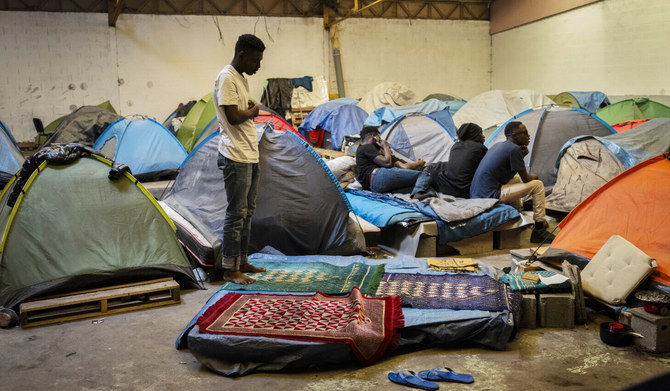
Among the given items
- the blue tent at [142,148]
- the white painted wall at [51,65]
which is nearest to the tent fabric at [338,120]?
the blue tent at [142,148]

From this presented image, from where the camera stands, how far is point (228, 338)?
311cm

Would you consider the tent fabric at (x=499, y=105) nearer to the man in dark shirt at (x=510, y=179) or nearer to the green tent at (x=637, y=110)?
the green tent at (x=637, y=110)

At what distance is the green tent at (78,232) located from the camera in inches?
155

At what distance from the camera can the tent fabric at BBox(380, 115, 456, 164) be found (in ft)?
28.2

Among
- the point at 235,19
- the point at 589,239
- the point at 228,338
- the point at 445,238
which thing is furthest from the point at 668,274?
the point at 235,19

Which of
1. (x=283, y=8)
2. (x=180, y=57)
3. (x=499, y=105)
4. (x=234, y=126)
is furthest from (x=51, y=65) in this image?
(x=234, y=126)

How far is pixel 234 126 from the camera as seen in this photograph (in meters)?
4.11

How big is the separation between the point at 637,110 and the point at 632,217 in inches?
280

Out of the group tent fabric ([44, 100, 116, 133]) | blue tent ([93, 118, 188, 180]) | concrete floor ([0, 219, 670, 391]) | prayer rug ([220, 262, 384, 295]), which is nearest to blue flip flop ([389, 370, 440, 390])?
concrete floor ([0, 219, 670, 391])

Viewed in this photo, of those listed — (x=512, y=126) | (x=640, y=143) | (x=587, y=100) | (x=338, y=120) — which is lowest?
(x=640, y=143)

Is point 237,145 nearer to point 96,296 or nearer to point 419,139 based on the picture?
point 96,296

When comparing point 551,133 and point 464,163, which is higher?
point 551,133

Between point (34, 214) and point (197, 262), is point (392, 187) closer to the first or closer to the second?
point (197, 262)

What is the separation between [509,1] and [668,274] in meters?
14.7
